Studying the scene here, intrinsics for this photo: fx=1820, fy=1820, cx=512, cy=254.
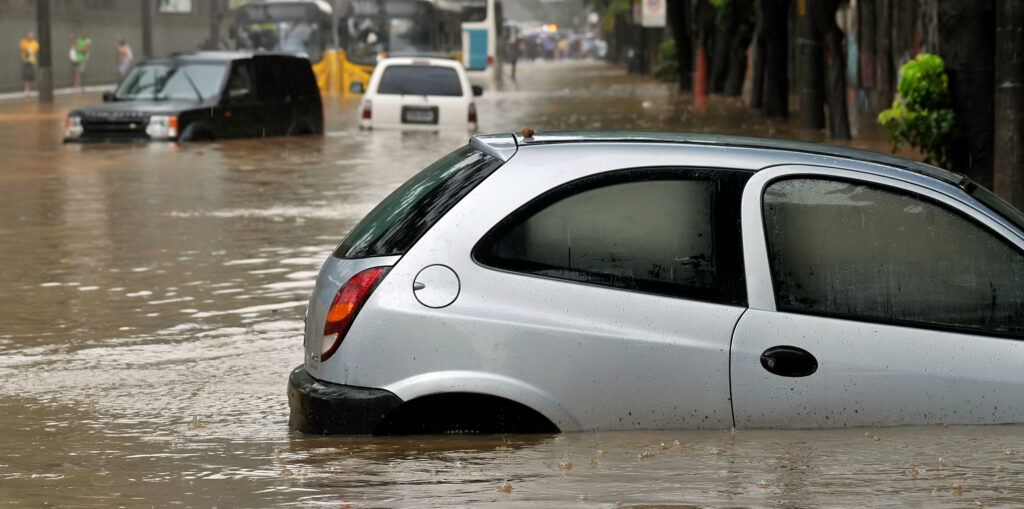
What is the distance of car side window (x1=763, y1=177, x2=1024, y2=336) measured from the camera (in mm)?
5953

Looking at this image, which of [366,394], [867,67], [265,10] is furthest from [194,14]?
[366,394]

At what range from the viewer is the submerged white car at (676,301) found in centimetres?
585

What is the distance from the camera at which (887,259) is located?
600 centimetres

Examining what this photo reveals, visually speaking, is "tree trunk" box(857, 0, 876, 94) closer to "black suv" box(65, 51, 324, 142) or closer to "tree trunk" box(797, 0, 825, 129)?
"tree trunk" box(797, 0, 825, 129)

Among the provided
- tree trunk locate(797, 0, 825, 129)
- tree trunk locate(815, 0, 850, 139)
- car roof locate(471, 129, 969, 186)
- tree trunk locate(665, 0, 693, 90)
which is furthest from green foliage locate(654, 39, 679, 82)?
car roof locate(471, 129, 969, 186)

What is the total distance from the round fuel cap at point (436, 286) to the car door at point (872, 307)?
0.93m

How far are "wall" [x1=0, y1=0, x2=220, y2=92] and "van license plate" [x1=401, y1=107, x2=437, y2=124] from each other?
22207 mm

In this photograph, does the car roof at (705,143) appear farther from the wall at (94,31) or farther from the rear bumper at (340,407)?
the wall at (94,31)

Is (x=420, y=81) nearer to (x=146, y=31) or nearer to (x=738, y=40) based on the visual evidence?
(x=738, y=40)

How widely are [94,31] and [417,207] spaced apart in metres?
59.5

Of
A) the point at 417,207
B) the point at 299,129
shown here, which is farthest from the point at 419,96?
the point at 417,207

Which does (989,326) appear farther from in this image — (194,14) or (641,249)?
(194,14)

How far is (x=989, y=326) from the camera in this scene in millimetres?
6047

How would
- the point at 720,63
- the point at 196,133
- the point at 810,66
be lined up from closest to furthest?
the point at 196,133, the point at 810,66, the point at 720,63
